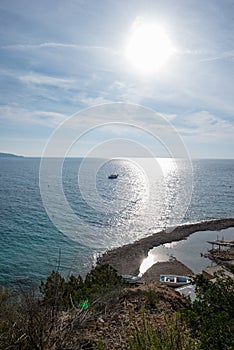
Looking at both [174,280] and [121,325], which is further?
[174,280]

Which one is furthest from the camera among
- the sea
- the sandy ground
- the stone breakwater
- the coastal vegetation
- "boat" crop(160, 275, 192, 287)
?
the stone breakwater

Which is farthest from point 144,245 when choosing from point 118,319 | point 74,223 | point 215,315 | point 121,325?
point 215,315

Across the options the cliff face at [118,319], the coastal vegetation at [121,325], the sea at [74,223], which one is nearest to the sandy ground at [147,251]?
the sea at [74,223]

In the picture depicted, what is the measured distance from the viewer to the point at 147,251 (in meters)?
31.5

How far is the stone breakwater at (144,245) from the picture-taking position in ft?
89.1

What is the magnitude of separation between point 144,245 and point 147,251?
68.6 inches

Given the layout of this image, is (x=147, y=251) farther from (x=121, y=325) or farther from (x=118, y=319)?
(x=121, y=325)

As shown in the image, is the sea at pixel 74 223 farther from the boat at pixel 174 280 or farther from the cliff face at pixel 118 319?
the cliff face at pixel 118 319

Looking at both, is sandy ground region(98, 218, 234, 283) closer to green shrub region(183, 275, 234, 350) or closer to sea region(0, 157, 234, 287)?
sea region(0, 157, 234, 287)

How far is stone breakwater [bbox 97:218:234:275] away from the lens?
2716 centimetres

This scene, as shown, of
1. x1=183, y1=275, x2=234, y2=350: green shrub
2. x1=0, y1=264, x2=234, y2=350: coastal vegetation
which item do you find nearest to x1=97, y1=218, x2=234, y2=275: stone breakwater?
x1=0, y1=264, x2=234, y2=350: coastal vegetation

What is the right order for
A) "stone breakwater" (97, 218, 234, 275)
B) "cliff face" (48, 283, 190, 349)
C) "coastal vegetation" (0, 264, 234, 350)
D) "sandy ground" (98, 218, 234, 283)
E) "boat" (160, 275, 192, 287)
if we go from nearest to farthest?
"coastal vegetation" (0, 264, 234, 350)
"cliff face" (48, 283, 190, 349)
"boat" (160, 275, 192, 287)
"sandy ground" (98, 218, 234, 283)
"stone breakwater" (97, 218, 234, 275)

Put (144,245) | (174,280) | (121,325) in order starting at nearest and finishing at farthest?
(121,325)
(174,280)
(144,245)

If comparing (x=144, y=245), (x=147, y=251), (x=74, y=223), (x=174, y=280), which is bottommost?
(x=147, y=251)
